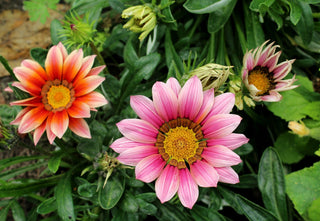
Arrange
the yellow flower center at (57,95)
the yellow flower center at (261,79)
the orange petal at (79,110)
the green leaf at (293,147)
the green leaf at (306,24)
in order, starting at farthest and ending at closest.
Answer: the green leaf at (293,147) → the green leaf at (306,24) → the yellow flower center at (261,79) → the yellow flower center at (57,95) → the orange petal at (79,110)

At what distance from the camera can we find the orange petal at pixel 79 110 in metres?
1.22

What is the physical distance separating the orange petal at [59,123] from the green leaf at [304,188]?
38.6 inches

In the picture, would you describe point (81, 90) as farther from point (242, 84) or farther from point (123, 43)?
point (123, 43)

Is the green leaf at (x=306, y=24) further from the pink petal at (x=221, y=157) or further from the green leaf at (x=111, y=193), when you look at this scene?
the green leaf at (x=111, y=193)

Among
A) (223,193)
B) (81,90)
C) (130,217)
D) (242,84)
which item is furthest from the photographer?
(223,193)

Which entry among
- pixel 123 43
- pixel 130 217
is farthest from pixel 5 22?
pixel 130 217

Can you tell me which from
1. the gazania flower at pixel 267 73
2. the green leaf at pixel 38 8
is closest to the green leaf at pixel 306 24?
the gazania flower at pixel 267 73

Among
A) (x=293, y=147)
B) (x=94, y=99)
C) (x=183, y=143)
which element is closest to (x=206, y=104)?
(x=183, y=143)

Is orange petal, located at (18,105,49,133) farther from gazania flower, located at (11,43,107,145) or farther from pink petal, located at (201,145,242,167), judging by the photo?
pink petal, located at (201,145,242,167)

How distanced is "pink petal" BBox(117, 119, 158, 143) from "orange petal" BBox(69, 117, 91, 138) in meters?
0.21

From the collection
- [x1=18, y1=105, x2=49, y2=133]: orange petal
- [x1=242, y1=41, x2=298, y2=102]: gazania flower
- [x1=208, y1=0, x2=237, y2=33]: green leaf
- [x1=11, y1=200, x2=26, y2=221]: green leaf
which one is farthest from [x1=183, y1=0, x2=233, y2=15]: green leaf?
[x1=11, y1=200, x2=26, y2=221]: green leaf

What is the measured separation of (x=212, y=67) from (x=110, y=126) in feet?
2.11

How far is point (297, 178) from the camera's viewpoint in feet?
4.77

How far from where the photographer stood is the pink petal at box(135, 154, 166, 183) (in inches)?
44.8
